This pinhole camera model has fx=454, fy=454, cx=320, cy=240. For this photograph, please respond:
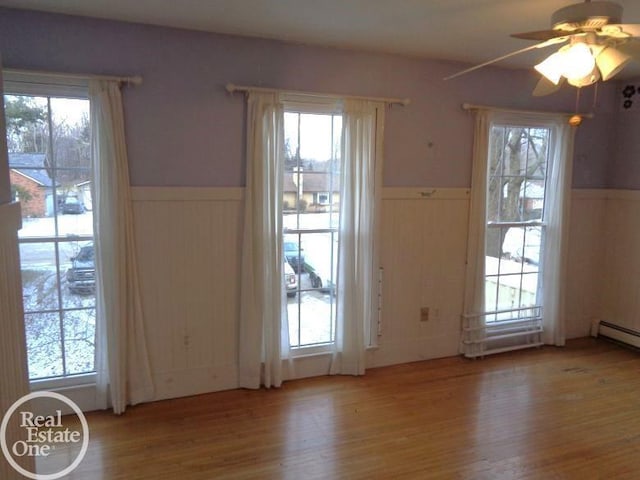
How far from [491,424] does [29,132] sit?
3473 mm

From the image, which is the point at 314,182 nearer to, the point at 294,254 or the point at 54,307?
the point at 294,254

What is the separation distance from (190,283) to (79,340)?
82 cm

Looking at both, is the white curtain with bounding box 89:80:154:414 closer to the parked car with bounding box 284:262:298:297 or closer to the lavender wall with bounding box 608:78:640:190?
the parked car with bounding box 284:262:298:297

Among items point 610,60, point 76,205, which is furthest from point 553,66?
point 76,205

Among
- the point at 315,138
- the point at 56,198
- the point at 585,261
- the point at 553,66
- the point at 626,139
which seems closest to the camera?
the point at 553,66

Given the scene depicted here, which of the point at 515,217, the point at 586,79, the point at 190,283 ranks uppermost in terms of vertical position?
the point at 586,79

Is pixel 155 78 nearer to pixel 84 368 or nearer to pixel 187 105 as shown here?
pixel 187 105

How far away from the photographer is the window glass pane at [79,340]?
9.98ft

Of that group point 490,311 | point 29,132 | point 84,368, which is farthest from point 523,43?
point 84,368

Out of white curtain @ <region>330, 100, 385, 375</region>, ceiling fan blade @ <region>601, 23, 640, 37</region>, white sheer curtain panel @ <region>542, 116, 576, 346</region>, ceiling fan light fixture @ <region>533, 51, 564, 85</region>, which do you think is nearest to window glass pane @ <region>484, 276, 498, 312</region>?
white sheer curtain panel @ <region>542, 116, 576, 346</region>

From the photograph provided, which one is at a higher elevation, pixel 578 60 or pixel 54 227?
pixel 578 60

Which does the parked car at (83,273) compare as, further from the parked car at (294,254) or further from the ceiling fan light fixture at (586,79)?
the ceiling fan light fixture at (586,79)

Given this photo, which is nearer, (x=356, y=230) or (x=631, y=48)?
(x=631, y=48)

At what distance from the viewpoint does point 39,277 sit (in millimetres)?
2930
